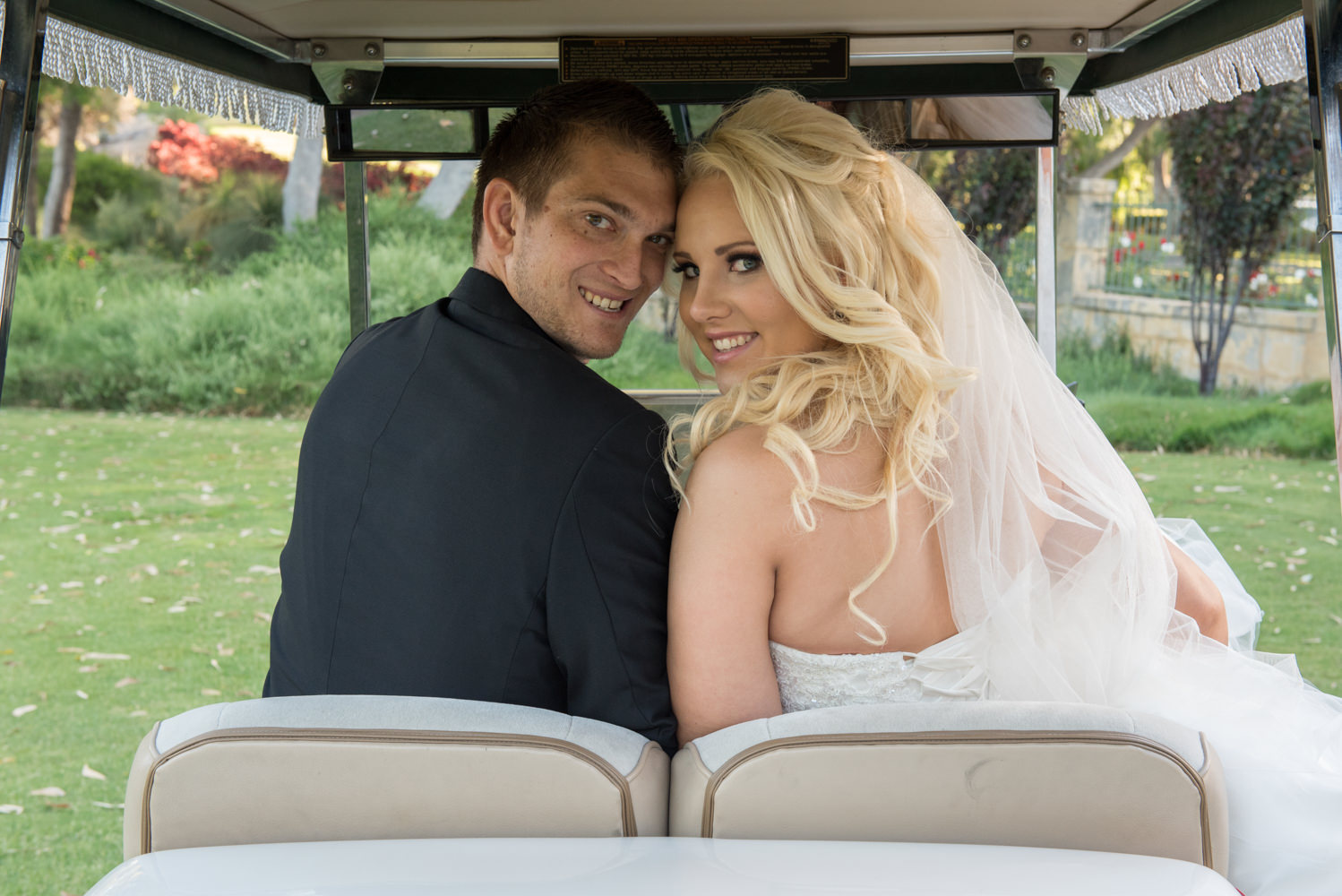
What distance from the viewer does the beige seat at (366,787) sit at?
4.21 feet

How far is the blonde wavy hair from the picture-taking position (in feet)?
5.74

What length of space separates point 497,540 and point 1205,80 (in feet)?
6.37

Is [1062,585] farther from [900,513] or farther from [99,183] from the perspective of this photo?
[99,183]

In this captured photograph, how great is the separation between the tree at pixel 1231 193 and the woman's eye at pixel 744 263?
1014cm

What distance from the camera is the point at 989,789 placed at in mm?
1274

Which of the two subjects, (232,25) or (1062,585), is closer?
(1062,585)

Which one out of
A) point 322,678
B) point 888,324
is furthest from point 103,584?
point 888,324

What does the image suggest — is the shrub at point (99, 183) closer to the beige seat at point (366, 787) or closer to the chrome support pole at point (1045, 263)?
the chrome support pole at point (1045, 263)

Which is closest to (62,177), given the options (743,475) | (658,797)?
(743,475)

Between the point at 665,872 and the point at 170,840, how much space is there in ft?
1.89

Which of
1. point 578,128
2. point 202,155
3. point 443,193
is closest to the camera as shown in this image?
point 578,128

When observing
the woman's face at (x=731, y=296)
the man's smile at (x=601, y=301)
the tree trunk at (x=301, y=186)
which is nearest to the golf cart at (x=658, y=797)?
the woman's face at (x=731, y=296)

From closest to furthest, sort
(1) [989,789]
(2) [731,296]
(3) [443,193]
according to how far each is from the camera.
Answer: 1. (1) [989,789]
2. (2) [731,296]
3. (3) [443,193]

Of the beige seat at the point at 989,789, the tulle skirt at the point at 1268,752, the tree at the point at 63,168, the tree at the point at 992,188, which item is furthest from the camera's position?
the tree at the point at 63,168
